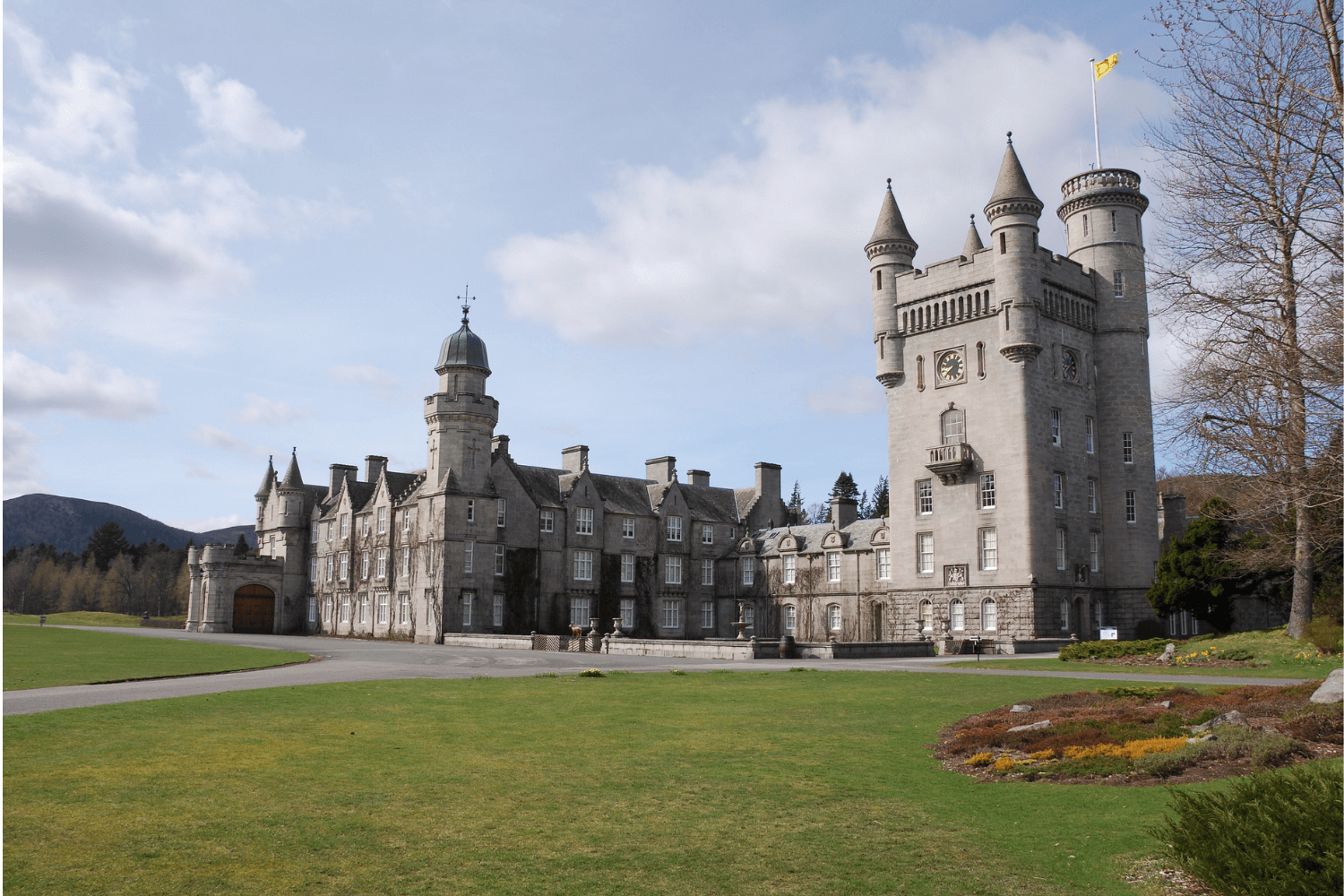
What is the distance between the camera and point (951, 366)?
2213 inches

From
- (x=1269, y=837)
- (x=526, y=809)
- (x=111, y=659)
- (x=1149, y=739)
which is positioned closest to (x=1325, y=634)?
(x=1149, y=739)

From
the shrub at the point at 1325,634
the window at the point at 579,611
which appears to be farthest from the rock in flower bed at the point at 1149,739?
the window at the point at 579,611

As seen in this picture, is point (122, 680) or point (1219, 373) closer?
point (1219, 373)

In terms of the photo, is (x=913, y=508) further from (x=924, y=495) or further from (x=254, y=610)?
(x=254, y=610)

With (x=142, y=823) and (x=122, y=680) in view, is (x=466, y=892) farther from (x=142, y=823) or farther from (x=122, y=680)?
(x=122, y=680)

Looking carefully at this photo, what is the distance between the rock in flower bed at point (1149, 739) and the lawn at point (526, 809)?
68 cm

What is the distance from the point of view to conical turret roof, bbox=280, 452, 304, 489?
7597 cm

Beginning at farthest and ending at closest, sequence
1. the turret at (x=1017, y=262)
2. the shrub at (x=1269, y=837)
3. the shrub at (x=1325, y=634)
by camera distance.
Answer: the turret at (x=1017, y=262) → the shrub at (x=1325, y=634) → the shrub at (x=1269, y=837)

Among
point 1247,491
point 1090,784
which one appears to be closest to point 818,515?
point 1247,491

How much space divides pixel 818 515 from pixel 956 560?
3322 inches

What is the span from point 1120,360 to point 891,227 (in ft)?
50.9

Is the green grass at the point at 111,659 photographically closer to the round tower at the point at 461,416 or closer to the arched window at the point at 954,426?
the round tower at the point at 461,416

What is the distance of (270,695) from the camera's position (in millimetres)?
19250

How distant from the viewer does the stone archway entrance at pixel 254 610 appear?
71.7m
